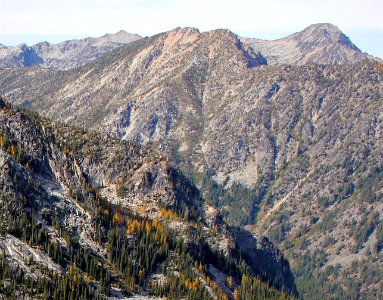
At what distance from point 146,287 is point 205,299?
1928 cm

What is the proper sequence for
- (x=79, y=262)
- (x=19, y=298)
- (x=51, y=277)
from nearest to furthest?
1. (x=19, y=298)
2. (x=51, y=277)
3. (x=79, y=262)

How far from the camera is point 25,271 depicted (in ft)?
558

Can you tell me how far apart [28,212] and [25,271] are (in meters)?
28.0

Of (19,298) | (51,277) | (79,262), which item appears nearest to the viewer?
(19,298)

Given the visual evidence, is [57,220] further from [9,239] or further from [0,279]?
[0,279]

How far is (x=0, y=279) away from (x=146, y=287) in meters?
48.3

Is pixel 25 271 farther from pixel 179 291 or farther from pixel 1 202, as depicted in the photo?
pixel 179 291

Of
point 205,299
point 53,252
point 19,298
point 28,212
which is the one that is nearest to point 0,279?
point 19,298

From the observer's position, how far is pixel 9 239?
179 meters

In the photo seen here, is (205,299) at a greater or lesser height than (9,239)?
lesser

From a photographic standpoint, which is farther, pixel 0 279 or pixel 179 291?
pixel 179 291

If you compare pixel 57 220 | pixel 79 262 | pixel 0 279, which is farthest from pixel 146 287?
pixel 0 279

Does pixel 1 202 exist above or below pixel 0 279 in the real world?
above

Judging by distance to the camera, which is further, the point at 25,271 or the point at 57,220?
the point at 57,220
